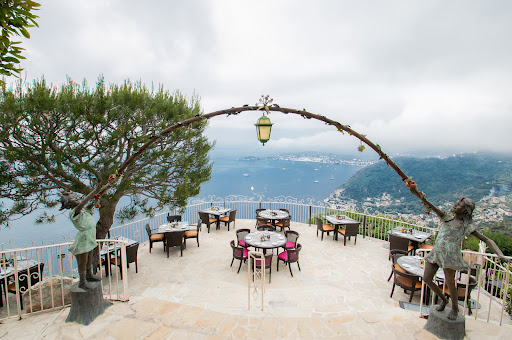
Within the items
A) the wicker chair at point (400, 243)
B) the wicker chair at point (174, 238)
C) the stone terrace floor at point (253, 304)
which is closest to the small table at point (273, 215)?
the stone terrace floor at point (253, 304)

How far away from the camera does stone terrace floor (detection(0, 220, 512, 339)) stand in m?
3.32

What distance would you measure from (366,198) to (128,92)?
25.1 m

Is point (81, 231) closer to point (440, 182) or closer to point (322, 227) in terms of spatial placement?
point (322, 227)

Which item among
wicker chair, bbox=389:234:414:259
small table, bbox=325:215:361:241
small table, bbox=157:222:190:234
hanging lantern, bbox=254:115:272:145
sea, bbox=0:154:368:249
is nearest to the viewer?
hanging lantern, bbox=254:115:272:145

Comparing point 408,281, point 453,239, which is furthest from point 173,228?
point 453,239

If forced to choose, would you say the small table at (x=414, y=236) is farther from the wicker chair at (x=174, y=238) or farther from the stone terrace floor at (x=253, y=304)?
the wicker chair at (x=174, y=238)

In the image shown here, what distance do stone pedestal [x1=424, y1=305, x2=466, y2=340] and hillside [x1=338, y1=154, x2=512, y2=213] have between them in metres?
20.0

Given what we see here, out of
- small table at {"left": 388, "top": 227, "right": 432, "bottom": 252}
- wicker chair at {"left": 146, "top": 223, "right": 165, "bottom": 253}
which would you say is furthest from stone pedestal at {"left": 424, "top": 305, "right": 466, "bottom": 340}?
wicker chair at {"left": 146, "top": 223, "right": 165, "bottom": 253}

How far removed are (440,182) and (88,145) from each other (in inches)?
1434

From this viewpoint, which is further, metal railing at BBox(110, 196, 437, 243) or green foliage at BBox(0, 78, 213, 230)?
metal railing at BBox(110, 196, 437, 243)

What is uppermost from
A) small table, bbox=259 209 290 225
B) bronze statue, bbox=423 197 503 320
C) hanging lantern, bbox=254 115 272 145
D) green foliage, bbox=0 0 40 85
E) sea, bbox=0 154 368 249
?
green foliage, bbox=0 0 40 85

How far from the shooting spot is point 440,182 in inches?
1176

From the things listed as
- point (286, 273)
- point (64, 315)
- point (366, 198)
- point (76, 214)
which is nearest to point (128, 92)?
point (76, 214)

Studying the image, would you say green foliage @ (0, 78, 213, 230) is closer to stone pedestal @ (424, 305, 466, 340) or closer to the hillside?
stone pedestal @ (424, 305, 466, 340)
